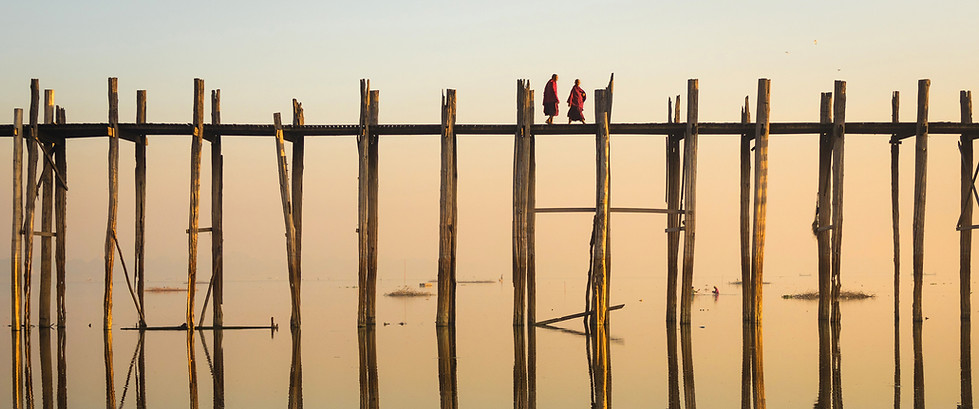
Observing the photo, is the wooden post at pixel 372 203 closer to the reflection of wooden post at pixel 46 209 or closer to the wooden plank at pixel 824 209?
the reflection of wooden post at pixel 46 209

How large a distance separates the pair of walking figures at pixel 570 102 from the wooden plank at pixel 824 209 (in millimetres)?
4530

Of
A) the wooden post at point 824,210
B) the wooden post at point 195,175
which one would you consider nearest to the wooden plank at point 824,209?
the wooden post at point 824,210

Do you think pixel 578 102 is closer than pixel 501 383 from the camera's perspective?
No

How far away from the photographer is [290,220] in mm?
20766

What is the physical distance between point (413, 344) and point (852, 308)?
14524mm

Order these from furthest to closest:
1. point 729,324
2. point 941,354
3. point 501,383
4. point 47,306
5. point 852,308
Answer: point 852,308, point 729,324, point 47,306, point 941,354, point 501,383

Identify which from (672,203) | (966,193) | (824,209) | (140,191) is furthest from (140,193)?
(966,193)

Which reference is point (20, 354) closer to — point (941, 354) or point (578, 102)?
point (578, 102)

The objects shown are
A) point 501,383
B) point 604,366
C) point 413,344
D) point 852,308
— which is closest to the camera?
point 501,383

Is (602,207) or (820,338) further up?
(602,207)

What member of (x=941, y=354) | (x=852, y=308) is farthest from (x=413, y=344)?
(x=852, y=308)

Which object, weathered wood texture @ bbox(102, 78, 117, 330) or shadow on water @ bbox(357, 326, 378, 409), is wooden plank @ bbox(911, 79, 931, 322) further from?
weathered wood texture @ bbox(102, 78, 117, 330)

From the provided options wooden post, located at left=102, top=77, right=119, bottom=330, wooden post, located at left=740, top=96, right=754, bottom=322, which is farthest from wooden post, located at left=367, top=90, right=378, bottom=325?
wooden post, located at left=740, top=96, right=754, bottom=322

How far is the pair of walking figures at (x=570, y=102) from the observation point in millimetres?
21891
